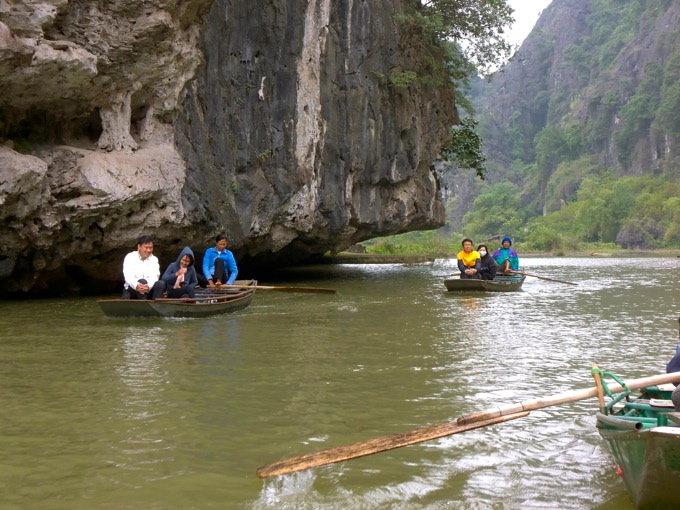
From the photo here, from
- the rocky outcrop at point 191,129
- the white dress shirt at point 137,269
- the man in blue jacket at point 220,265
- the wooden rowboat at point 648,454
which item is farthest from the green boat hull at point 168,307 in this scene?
the wooden rowboat at point 648,454

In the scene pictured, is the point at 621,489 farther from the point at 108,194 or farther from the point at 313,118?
the point at 313,118

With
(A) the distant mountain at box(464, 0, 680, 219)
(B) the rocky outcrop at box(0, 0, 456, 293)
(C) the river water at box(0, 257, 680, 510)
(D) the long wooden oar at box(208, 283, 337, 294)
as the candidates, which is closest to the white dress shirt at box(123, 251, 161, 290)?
(C) the river water at box(0, 257, 680, 510)

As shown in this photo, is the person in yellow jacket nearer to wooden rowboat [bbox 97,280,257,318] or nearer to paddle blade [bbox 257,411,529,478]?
wooden rowboat [bbox 97,280,257,318]

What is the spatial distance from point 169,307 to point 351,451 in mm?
6584

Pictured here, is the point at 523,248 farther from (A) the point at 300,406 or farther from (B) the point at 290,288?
(A) the point at 300,406

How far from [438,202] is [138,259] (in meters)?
16.0

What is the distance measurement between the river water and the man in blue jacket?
222cm

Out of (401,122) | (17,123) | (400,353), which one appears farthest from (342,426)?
(401,122)

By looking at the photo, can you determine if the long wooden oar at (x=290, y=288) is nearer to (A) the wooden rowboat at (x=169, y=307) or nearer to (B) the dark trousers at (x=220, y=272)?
(B) the dark trousers at (x=220, y=272)

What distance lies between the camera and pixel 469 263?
50.0ft

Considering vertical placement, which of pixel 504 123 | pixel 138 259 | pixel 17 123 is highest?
pixel 504 123

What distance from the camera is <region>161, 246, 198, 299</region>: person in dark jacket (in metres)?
10.0

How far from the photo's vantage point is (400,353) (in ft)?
23.6

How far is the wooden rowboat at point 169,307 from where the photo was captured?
925cm
